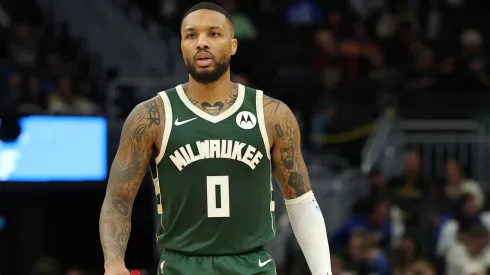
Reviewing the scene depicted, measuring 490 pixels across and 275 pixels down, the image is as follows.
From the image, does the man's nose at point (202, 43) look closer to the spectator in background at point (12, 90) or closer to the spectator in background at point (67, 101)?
the spectator in background at point (12, 90)

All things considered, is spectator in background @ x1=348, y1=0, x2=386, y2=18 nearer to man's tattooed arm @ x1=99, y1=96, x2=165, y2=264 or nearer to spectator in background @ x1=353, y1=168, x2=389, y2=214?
spectator in background @ x1=353, y1=168, x2=389, y2=214

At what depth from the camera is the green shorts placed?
5703mm

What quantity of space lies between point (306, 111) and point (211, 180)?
31.5 ft

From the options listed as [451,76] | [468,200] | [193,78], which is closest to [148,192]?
[468,200]

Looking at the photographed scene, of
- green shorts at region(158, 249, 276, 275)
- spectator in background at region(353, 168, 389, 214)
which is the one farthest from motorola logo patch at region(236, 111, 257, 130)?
spectator in background at region(353, 168, 389, 214)

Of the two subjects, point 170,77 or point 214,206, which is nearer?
point 214,206

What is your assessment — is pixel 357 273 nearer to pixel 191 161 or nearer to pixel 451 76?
pixel 451 76

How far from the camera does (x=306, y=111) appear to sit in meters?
15.3

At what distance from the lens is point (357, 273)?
38.1 feet

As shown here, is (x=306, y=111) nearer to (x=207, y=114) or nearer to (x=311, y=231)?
(x=311, y=231)

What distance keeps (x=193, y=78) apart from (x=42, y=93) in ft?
24.9

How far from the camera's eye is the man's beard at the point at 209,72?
5.75 m

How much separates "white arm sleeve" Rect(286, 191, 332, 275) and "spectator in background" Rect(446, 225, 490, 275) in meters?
6.34

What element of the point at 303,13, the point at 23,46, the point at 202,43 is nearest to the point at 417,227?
the point at 23,46
